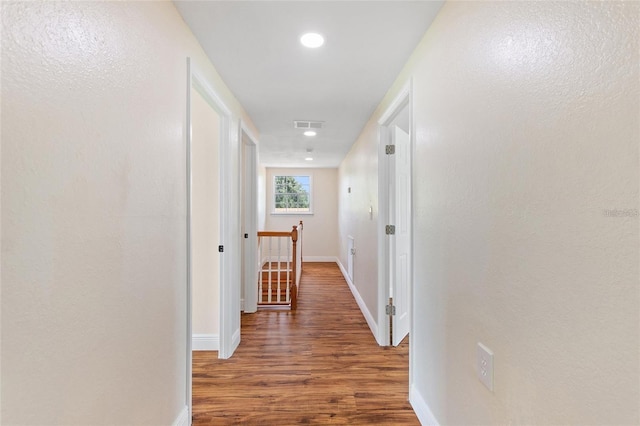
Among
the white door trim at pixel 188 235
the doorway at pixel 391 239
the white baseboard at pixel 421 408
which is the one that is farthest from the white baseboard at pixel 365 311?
the white door trim at pixel 188 235

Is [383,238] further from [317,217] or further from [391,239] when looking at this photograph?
[317,217]

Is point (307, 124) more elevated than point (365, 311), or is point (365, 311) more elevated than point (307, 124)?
point (307, 124)

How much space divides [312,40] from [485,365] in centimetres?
176


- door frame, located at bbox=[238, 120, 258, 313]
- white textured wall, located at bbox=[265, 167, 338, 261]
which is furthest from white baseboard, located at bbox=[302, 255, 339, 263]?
door frame, located at bbox=[238, 120, 258, 313]

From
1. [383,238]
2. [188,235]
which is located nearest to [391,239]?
[383,238]

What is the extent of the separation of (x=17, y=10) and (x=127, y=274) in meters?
0.80

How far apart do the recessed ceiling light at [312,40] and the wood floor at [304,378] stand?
2177 millimetres

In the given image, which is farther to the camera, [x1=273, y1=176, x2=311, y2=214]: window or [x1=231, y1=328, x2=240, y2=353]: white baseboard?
[x1=273, y1=176, x2=311, y2=214]: window

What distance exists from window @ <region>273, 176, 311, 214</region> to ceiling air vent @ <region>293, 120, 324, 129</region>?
3661 mm

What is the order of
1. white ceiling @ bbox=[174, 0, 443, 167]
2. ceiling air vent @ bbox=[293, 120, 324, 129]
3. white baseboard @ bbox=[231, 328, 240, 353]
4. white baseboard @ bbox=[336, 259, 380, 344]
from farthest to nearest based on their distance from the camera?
ceiling air vent @ bbox=[293, 120, 324, 129] → white baseboard @ bbox=[336, 259, 380, 344] → white baseboard @ bbox=[231, 328, 240, 353] → white ceiling @ bbox=[174, 0, 443, 167]

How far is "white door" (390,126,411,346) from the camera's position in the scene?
275 centimetres

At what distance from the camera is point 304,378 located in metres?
2.16

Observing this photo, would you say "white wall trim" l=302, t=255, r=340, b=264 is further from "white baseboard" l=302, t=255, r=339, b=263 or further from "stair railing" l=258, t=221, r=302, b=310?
"stair railing" l=258, t=221, r=302, b=310

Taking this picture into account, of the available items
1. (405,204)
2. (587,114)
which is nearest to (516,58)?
(587,114)
